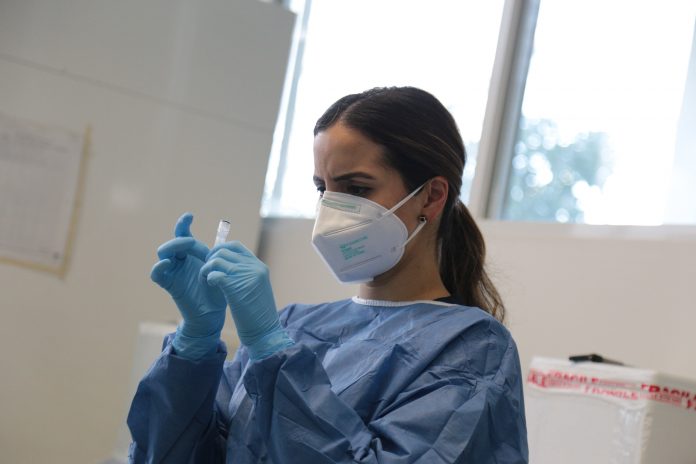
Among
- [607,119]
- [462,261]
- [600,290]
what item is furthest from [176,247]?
[607,119]

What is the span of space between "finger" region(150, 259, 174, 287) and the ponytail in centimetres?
45

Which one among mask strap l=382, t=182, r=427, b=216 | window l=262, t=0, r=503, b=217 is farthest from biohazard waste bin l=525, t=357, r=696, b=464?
window l=262, t=0, r=503, b=217

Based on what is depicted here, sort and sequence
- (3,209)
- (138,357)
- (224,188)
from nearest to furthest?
(138,357), (3,209), (224,188)

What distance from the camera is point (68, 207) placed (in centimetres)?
275

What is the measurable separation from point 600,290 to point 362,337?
0.99 meters

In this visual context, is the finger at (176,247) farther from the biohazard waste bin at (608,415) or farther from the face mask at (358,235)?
the biohazard waste bin at (608,415)

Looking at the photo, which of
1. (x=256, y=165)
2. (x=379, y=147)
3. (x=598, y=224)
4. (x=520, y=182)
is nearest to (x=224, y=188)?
(x=256, y=165)

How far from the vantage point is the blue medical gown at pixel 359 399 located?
966mm

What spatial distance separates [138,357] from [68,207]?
0.63 metres

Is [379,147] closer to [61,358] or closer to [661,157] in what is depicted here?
[661,157]

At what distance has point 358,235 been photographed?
1230 millimetres

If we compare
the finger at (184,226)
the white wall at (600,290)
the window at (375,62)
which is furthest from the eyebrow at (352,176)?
the window at (375,62)

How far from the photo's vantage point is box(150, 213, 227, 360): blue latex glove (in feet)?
3.63

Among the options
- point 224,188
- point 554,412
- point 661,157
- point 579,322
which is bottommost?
point 554,412
